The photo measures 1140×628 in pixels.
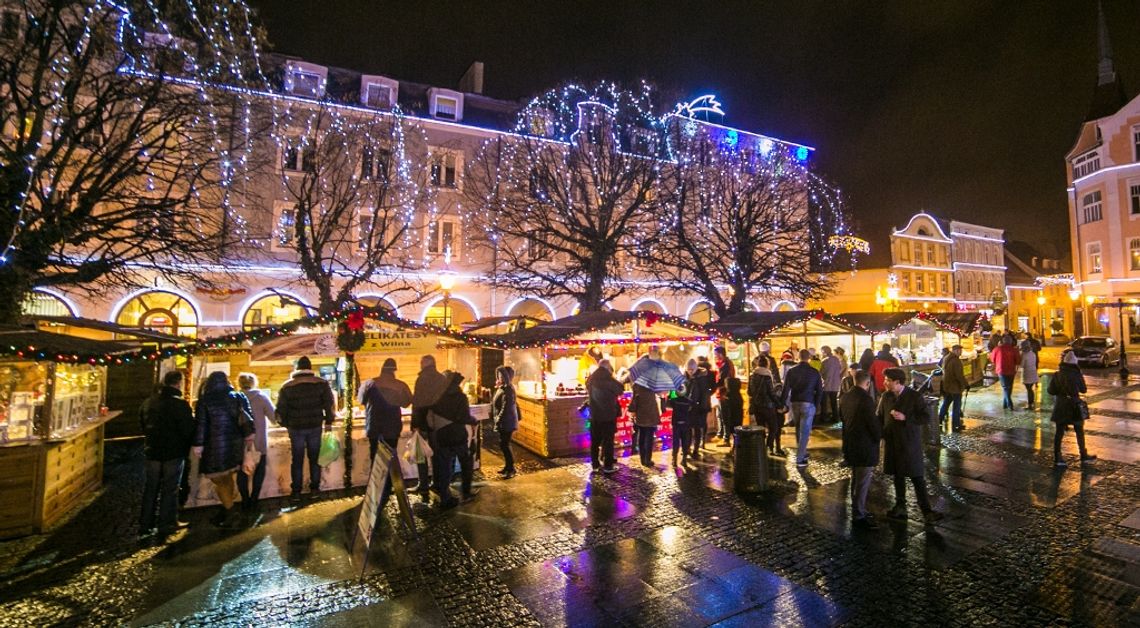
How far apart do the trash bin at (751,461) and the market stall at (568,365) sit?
3018 mm

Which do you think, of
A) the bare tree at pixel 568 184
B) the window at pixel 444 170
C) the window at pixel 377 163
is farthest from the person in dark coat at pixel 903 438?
the window at pixel 444 170

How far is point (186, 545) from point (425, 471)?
2.95 metres

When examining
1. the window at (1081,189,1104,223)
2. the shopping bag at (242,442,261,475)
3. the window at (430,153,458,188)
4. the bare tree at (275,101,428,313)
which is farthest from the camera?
the window at (1081,189,1104,223)

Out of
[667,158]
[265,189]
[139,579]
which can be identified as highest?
[667,158]

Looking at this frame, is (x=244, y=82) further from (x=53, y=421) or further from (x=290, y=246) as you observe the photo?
(x=53, y=421)

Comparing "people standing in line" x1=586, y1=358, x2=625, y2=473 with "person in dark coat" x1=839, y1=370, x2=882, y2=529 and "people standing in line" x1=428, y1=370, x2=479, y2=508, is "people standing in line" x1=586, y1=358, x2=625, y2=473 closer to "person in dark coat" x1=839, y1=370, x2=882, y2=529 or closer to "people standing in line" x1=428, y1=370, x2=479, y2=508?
Result: "people standing in line" x1=428, y1=370, x2=479, y2=508

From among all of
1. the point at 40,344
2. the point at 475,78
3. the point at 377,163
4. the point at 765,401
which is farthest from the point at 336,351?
the point at 475,78

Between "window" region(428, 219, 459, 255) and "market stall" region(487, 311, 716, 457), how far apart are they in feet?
34.7

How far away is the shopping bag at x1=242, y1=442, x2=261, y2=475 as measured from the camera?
7.29 metres

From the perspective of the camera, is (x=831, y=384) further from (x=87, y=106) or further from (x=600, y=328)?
(x=87, y=106)

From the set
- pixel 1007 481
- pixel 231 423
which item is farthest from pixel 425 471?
pixel 1007 481

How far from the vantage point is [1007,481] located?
834 cm

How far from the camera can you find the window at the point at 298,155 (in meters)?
18.8

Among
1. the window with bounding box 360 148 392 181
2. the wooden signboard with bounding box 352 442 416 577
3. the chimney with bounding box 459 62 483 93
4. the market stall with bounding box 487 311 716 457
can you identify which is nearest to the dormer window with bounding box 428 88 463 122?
the chimney with bounding box 459 62 483 93
